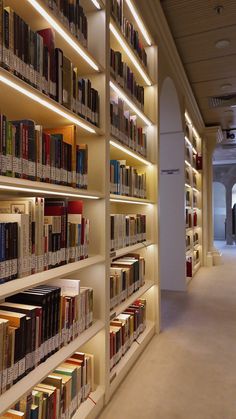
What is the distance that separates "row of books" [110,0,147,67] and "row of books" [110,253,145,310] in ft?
5.59

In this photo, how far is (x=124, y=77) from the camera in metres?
2.38

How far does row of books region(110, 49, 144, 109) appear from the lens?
2180 millimetres

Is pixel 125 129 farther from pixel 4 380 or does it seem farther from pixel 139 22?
pixel 4 380

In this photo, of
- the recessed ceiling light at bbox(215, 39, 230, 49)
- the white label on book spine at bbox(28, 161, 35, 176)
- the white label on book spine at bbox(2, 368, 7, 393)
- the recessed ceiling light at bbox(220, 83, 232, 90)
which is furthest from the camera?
the recessed ceiling light at bbox(220, 83, 232, 90)

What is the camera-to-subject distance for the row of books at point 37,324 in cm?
117

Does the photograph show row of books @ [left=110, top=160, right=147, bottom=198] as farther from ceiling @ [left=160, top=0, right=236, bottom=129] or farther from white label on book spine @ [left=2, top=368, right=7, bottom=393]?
ceiling @ [left=160, top=0, right=236, bottom=129]

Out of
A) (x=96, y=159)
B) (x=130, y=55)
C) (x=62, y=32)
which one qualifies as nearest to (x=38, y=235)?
(x=96, y=159)

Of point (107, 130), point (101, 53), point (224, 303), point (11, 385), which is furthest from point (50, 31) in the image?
point (224, 303)

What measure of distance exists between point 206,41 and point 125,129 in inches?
86.3

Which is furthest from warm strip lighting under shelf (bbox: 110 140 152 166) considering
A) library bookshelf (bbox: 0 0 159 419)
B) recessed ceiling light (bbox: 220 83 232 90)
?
recessed ceiling light (bbox: 220 83 232 90)

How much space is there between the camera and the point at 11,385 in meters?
1.17

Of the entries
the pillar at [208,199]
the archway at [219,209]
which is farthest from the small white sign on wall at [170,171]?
the archway at [219,209]

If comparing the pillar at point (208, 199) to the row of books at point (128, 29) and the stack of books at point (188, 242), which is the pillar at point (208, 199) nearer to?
the stack of books at point (188, 242)

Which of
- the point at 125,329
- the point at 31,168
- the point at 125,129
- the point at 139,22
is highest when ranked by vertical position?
the point at 139,22
